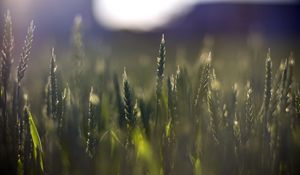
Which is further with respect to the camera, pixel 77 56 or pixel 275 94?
pixel 77 56

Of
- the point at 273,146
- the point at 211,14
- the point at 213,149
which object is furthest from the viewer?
the point at 211,14

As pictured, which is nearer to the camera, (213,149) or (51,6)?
(213,149)

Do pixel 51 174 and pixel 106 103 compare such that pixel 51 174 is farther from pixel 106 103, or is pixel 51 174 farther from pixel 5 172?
pixel 106 103

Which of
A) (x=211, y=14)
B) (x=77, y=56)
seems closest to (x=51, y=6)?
(x=211, y=14)

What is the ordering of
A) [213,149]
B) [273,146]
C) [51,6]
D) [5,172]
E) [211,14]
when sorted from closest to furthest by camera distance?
1. [5,172]
2. [273,146]
3. [213,149]
4. [51,6]
5. [211,14]

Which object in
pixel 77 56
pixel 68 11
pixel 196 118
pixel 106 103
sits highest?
pixel 68 11

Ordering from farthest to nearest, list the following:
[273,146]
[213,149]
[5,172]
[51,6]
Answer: [51,6], [213,149], [273,146], [5,172]

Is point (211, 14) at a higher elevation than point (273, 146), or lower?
higher

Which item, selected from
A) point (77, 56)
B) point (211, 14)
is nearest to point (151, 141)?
point (77, 56)

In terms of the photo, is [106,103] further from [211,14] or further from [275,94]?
[211,14]
